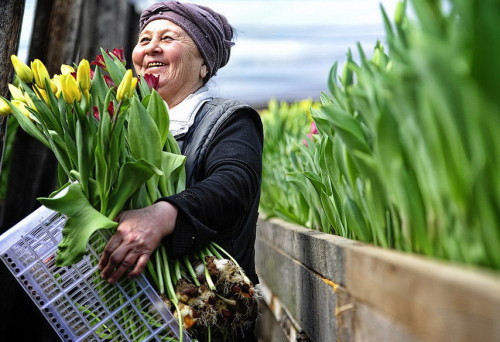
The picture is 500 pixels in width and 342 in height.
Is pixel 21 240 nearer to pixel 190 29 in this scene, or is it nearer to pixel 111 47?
pixel 190 29

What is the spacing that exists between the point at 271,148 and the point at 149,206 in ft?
10.1

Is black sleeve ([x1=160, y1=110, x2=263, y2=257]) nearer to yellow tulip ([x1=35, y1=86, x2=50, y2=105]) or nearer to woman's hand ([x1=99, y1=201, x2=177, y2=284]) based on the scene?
woman's hand ([x1=99, y1=201, x2=177, y2=284])

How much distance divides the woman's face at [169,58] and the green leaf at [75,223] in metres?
0.76

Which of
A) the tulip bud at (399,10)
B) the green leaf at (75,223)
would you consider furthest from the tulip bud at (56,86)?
the tulip bud at (399,10)

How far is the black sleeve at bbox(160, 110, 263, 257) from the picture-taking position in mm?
1912

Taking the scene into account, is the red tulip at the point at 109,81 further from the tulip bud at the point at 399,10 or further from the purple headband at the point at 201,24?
the tulip bud at the point at 399,10

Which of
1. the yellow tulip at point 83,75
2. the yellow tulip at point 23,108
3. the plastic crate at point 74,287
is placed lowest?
the plastic crate at point 74,287

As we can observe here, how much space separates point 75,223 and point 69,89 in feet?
1.24

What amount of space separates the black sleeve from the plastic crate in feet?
0.56

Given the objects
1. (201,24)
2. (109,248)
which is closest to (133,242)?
(109,248)

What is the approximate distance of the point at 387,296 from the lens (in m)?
1.35

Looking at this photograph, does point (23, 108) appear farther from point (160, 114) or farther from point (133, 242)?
point (133, 242)

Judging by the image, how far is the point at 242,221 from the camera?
2.24m

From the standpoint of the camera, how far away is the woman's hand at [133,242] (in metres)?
1.80
